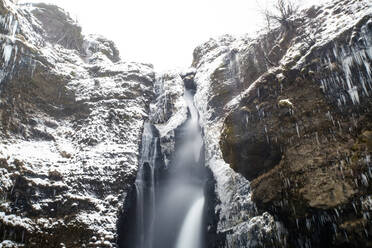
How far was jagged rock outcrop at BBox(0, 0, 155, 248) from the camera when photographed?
12.8 m

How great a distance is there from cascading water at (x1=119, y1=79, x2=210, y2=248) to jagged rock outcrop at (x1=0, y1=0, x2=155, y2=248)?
57.5 inches

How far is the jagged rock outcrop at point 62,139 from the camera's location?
12.8m

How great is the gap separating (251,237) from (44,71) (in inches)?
668

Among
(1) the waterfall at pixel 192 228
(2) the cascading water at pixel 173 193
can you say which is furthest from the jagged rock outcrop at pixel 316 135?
(2) the cascading water at pixel 173 193

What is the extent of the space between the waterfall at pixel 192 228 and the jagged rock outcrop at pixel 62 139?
372 cm

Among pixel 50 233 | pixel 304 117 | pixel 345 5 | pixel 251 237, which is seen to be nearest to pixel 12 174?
pixel 50 233

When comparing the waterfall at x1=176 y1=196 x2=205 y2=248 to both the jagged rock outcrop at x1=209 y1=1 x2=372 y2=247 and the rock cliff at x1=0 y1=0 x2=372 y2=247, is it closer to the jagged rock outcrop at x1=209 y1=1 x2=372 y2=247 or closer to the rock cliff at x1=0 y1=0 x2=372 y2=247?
the rock cliff at x1=0 y1=0 x2=372 y2=247

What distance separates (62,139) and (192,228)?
30.4 ft

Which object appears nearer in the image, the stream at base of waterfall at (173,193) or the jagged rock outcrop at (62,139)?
the jagged rock outcrop at (62,139)

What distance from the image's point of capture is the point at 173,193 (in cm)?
1780

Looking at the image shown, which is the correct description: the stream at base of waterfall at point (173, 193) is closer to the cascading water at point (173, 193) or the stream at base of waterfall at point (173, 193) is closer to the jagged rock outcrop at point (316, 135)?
the cascading water at point (173, 193)

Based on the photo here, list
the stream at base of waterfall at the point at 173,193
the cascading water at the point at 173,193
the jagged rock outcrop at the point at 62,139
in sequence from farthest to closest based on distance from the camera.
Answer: the stream at base of waterfall at the point at 173,193 < the cascading water at the point at 173,193 < the jagged rock outcrop at the point at 62,139

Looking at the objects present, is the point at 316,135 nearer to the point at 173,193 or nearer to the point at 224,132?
the point at 224,132

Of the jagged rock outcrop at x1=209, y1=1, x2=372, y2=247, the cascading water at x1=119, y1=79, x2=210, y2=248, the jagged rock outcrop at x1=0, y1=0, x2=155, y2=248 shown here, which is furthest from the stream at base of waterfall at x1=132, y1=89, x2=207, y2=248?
the jagged rock outcrop at x1=209, y1=1, x2=372, y2=247
